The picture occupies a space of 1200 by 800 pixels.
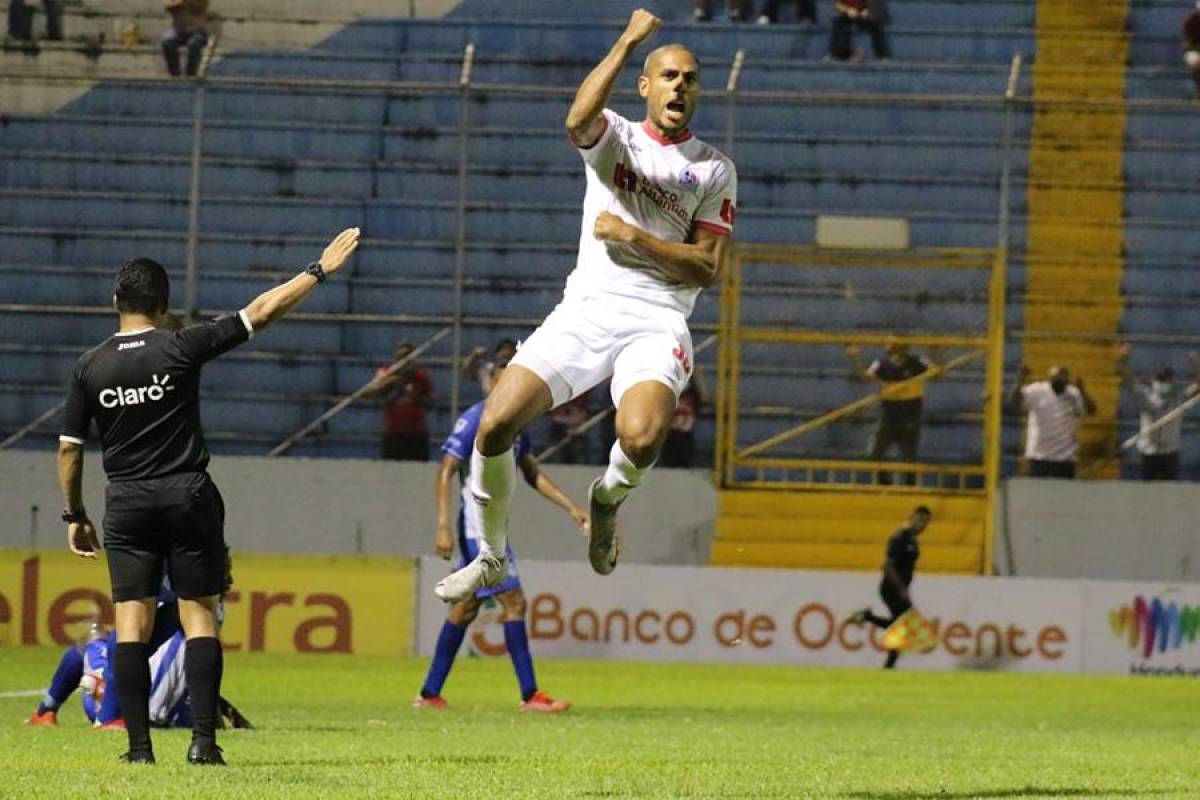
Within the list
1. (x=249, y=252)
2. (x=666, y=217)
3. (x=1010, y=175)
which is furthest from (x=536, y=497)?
(x=666, y=217)

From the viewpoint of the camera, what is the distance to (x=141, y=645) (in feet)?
31.7

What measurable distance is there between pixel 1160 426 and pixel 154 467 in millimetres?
17005

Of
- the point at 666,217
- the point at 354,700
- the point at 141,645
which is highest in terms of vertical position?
the point at 666,217

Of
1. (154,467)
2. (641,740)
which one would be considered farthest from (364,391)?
(154,467)

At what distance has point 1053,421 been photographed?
24.7m

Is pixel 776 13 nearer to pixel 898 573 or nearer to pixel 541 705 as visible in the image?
pixel 898 573

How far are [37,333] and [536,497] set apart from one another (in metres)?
5.53

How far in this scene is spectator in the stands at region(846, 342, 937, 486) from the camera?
81.9ft

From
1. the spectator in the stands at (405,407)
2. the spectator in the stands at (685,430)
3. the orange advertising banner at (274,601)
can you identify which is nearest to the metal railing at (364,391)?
the spectator in the stands at (405,407)

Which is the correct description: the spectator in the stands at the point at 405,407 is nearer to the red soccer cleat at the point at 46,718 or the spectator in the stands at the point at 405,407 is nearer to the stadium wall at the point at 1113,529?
the stadium wall at the point at 1113,529

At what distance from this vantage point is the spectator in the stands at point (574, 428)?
968 inches

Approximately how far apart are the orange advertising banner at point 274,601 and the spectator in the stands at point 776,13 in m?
9.22

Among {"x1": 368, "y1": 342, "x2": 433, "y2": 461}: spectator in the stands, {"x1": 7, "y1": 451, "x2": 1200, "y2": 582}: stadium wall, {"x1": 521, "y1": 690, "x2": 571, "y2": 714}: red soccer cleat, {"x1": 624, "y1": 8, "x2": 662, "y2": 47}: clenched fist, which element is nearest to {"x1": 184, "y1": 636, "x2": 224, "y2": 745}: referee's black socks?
{"x1": 624, "y1": 8, "x2": 662, "y2": 47}: clenched fist

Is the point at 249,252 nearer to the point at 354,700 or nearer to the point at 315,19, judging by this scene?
the point at 315,19
